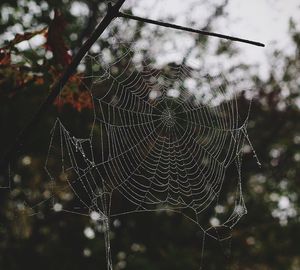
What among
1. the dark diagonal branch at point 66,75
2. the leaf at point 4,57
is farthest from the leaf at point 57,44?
the dark diagonal branch at point 66,75

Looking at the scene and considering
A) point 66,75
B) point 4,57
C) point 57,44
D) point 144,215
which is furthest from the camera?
point 144,215

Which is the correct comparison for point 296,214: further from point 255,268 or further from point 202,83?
point 202,83

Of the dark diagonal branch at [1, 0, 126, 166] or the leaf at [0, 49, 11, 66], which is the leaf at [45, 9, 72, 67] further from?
the dark diagonal branch at [1, 0, 126, 166]

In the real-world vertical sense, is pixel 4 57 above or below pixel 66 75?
above

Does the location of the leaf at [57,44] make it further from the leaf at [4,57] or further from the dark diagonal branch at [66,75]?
the dark diagonal branch at [66,75]

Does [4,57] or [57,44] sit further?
[57,44]

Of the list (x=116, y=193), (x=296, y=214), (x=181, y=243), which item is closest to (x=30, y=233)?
(x=116, y=193)

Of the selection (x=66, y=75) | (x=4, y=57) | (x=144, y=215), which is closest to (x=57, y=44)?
(x=4, y=57)

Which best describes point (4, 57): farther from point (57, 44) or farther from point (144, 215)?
point (144, 215)
